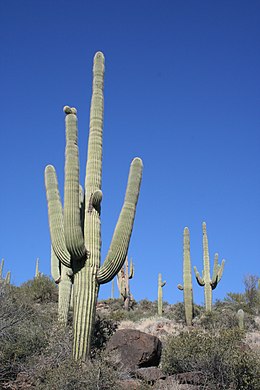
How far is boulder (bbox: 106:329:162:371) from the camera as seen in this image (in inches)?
461

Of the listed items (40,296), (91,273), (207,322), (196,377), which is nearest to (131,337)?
(196,377)

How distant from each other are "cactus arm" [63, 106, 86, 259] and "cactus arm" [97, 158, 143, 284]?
1.91ft

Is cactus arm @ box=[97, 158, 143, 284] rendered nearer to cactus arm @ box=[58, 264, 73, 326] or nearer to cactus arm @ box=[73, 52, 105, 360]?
cactus arm @ box=[73, 52, 105, 360]

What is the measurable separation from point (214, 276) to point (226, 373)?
13.4m

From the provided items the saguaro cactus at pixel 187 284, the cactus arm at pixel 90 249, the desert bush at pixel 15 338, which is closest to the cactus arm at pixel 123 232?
the cactus arm at pixel 90 249

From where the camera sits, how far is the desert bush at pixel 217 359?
9.84 meters

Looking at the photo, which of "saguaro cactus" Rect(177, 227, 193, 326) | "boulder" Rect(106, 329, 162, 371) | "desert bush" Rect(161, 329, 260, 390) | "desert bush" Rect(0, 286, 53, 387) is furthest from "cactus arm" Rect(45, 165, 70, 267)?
"saguaro cactus" Rect(177, 227, 193, 326)

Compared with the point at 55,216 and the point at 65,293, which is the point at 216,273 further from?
the point at 55,216

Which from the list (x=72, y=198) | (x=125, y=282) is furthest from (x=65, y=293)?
(x=125, y=282)

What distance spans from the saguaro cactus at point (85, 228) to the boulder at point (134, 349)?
2.47 meters

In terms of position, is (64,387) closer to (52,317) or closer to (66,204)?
(66,204)

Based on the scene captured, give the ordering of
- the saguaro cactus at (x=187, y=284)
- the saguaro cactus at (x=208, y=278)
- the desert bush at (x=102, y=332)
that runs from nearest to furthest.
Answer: the desert bush at (x=102, y=332), the saguaro cactus at (x=187, y=284), the saguaro cactus at (x=208, y=278)

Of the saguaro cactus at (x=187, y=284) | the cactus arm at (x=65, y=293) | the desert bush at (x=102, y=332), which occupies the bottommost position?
the desert bush at (x=102, y=332)

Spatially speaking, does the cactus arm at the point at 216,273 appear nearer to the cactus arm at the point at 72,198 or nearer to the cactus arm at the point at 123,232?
the cactus arm at the point at 123,232
